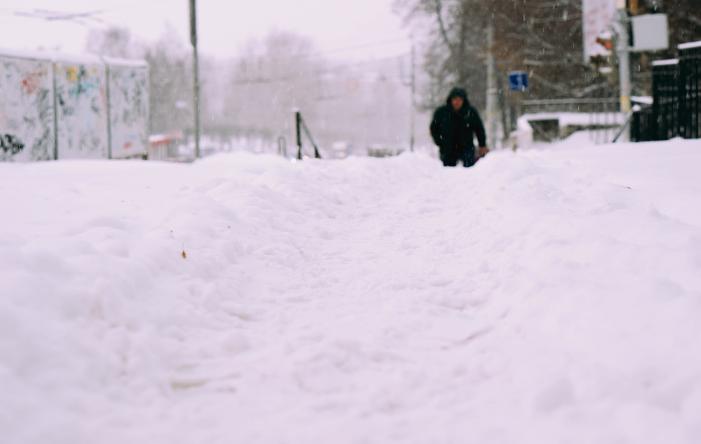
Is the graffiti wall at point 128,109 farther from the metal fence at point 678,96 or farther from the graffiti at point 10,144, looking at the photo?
the metal fence at point 678,96

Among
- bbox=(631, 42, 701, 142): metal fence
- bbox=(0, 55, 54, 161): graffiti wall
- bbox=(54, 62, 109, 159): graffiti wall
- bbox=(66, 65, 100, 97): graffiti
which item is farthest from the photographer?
bbox=(66, 65, 100, 97): graffiti

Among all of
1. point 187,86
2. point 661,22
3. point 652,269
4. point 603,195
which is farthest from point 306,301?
point 187,86

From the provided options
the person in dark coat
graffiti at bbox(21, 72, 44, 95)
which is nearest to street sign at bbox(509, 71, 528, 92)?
the person in dark coat

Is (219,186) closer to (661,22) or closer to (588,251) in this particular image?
(588,251)

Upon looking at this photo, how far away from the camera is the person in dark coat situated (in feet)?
35.1

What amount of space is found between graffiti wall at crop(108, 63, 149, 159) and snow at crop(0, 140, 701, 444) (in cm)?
1263

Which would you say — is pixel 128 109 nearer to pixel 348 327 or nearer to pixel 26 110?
pixel 26 110

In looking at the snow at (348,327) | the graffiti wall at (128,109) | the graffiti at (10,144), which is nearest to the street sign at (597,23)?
the graffiti wall at (128,109)

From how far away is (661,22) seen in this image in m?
15.0

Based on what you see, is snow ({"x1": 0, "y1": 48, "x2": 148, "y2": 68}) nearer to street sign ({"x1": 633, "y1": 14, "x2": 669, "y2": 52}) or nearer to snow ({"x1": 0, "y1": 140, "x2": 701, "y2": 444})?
snow ({"x1": 0, "y1": 140, "x2": 701, "y2": 444})

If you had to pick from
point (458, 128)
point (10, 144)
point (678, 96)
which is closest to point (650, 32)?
point (678, 96)

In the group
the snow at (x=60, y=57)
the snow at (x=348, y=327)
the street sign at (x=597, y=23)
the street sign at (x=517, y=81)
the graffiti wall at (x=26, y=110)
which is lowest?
the snow at (x=348, y=327)

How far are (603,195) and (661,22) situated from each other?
33.2ft

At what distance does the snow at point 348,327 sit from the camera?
8.46 feet
